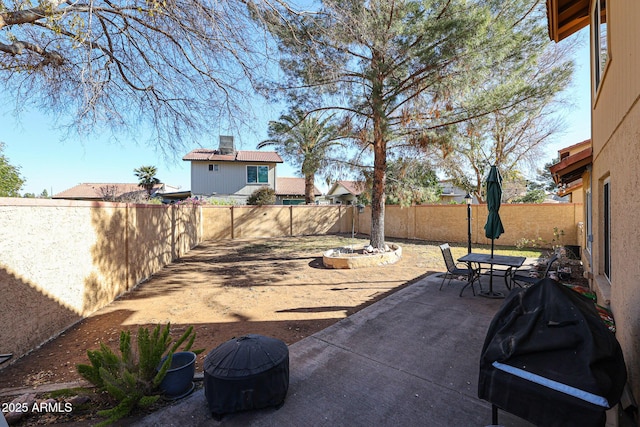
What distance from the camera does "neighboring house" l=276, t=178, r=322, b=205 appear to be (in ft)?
88.8

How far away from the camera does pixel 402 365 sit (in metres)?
3.31

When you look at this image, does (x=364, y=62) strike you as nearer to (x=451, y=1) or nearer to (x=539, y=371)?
(x=451, y=1)

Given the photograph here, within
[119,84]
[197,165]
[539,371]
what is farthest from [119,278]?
[197,165]

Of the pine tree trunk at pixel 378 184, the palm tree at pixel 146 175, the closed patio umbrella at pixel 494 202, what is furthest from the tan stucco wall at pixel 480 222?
the palm tree at pixel 146 175

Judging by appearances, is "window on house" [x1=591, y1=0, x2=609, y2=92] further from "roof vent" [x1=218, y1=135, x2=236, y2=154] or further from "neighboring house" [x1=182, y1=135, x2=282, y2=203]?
"neighboring house" [x1=182, y1=135, x2=282, y2=203]

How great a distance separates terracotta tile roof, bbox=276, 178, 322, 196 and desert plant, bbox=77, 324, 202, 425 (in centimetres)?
2469

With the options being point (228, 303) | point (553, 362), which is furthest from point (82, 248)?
point (553, 362)

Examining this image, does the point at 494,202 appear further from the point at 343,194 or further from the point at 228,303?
the point at 343,194

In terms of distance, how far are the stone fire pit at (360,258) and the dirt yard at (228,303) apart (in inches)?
12.7

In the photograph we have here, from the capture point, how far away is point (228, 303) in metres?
5.94

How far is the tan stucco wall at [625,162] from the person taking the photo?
2.28 m

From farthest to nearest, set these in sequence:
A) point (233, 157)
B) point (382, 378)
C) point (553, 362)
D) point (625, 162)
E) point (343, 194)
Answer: point (343, 194)
point (233, 157)
point (382, 378)
point (625, 162)
point (553, 362)

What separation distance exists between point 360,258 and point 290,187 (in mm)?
21220

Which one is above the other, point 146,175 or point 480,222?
point 146,175
